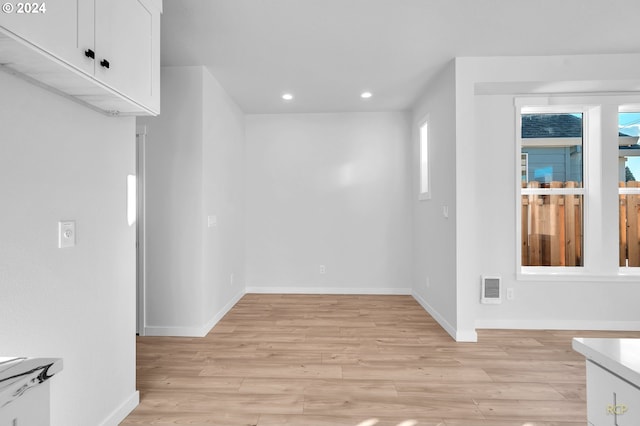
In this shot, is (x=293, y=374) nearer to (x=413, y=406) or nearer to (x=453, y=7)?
(x=413, y=406)

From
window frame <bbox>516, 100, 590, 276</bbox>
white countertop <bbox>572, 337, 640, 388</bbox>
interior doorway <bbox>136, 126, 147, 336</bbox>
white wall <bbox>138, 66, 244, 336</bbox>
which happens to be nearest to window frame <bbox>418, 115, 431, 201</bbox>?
window frame <bbox>516, 100, 590, 276</bbox>

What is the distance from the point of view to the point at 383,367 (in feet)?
8.71

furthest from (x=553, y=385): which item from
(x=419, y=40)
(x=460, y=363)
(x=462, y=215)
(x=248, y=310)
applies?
(x=248, y=310)

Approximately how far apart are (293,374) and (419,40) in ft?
9.68

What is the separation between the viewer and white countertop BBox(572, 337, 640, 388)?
0.72 metres

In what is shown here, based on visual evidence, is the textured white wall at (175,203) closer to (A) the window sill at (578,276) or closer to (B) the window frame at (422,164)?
(B) the window frame at (422,164)

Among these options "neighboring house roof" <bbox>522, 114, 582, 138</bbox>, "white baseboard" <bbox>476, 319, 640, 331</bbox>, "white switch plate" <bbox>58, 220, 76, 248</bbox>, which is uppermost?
"neighboring house roof" <bbox>522, 114, 582, 138</bbox>

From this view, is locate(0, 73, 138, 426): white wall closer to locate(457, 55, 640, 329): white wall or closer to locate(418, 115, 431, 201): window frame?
locate(457, 55, 640, 329): white wall

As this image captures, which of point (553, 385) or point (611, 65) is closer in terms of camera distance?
point (553, 385)

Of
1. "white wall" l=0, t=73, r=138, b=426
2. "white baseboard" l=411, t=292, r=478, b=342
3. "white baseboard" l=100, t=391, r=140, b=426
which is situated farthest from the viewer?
"white baseboard" l=411, t=292, r=478, b=342

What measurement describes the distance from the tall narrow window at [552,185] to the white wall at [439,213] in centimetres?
92

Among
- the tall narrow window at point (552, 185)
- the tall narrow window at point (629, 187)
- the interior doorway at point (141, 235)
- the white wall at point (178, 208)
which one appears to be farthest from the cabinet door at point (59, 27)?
the tall narrow window at point (629, 187)

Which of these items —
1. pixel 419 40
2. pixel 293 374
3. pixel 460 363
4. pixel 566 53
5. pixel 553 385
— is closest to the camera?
pixel 553 385

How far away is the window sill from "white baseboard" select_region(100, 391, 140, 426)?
3.63 m
